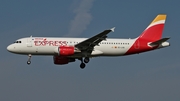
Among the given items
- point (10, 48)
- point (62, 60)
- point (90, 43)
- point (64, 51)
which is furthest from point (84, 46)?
point (10, 48)

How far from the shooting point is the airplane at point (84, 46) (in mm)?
62344

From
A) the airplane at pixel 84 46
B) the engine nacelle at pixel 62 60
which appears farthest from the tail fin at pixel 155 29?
the engine nacelle at pixel 62 60

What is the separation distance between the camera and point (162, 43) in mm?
66375

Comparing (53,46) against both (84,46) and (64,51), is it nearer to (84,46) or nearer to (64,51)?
(64,51)

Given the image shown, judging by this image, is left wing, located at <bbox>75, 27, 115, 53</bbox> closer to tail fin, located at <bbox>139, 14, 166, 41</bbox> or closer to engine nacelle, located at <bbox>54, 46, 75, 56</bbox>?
engine nacelle, located at <bbox>54, 46, 75, 56</bbox>

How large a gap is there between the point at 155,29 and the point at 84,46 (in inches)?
513

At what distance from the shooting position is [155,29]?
70.2 meters

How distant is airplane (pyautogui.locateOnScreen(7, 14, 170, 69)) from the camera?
62344 mm

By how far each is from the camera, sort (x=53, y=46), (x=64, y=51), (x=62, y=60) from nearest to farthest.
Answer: (x=64, y=51) → (x=53, y=46) → (x=62, y=60)

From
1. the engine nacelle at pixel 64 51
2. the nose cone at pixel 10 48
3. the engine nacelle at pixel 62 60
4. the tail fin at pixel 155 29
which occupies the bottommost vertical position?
the engine nacelle at pixel 62 60

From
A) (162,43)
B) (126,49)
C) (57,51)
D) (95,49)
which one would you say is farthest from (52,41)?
(162,43)

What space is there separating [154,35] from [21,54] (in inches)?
790

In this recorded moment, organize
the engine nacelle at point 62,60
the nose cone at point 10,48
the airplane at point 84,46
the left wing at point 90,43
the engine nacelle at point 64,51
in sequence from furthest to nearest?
the engine nacelle at point 62,60, the nose cone at point 10,48, the airplane at point 84,46, the engine nacelle at point 64,51, the left wing at point 90,43

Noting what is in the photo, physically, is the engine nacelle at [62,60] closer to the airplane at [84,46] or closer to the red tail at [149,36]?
the airplane at [84,46]
